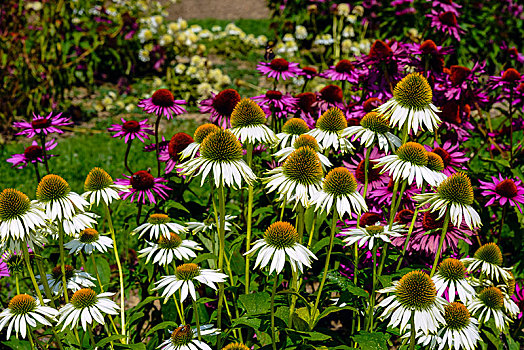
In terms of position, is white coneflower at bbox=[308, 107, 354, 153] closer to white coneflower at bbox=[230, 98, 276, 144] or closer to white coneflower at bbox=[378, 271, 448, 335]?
white coneflower at bbox=[230, 98, 276, 144]

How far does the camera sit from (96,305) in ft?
5.30

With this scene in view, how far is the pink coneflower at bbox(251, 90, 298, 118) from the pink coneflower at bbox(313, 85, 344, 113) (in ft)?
0.49

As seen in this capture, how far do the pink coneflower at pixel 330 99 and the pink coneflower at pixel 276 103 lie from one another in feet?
0.49

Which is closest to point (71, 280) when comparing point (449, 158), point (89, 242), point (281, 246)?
point (89, 242)

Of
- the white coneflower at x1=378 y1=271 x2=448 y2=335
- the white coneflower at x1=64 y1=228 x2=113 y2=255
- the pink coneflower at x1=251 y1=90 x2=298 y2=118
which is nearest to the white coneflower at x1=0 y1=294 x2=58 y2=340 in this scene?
Result: the white coneflower at x1=64 y1=228 x2=113 y2=255

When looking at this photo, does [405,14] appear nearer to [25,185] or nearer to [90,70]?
[90,70]

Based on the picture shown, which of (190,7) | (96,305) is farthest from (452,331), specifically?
(190,7)

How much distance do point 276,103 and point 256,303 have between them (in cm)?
120

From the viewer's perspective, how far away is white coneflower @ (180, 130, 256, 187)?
60.2 inches

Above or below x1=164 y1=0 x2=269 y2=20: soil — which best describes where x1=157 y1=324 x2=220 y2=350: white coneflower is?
below

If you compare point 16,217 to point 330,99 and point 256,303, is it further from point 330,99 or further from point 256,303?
point 330,99

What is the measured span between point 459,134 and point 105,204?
1.81 metres

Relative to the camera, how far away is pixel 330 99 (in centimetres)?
268

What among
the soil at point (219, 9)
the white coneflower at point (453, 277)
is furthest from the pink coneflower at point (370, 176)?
the soil at point (219, 9)
